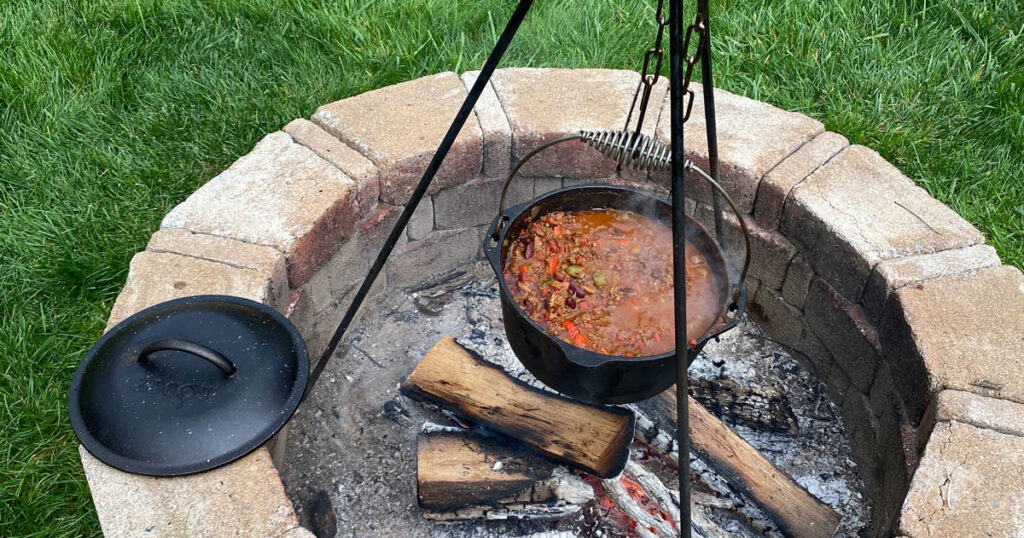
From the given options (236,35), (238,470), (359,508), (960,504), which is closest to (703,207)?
(960,504)

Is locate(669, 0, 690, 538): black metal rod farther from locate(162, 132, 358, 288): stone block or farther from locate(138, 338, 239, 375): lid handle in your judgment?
locate(162, 132, 358, 288): stone block

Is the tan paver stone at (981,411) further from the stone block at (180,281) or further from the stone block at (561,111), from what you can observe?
the stone block at (180,281)

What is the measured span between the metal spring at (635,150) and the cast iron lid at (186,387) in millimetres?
1085

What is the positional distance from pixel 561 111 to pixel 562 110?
1cm

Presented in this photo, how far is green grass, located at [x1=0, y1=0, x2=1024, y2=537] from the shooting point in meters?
3.09

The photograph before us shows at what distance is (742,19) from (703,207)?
1.51 metres

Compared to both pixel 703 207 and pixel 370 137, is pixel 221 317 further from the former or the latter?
pixel 703 207

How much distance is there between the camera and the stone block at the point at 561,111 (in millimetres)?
3150

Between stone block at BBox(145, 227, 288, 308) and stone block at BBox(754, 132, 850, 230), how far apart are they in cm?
183

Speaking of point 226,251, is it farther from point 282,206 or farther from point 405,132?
point 405,132

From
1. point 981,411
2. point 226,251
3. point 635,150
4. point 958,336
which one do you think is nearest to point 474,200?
point 226,251

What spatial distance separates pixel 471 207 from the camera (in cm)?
332

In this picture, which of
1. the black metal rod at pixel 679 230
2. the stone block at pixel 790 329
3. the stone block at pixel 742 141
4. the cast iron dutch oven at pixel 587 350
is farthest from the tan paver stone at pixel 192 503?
the stone block at pixel 790 329

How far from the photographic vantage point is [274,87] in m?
3.75
